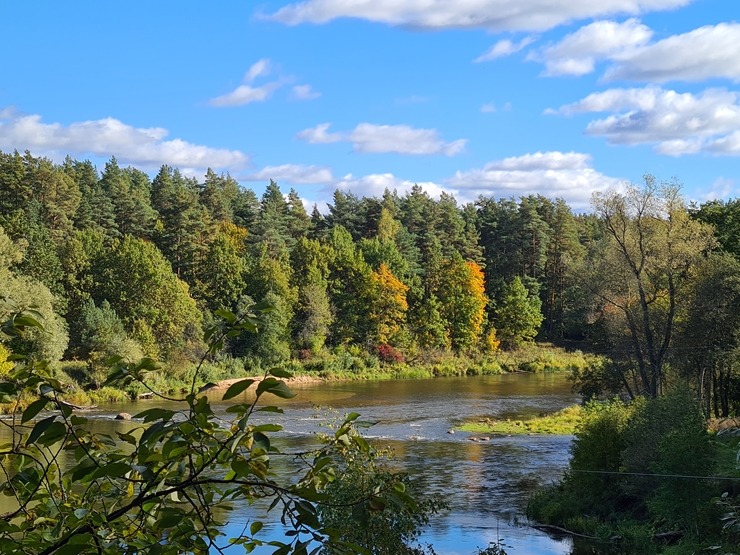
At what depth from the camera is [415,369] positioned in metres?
58.1

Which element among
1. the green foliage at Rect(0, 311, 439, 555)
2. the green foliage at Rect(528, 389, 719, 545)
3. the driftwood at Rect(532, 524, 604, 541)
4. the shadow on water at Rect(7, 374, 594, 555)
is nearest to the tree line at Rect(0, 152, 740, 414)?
the shadow on water at Rect(7, 374, 594, 555)

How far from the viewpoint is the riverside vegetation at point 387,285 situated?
30.8 m

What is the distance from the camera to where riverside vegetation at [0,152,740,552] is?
3075 cm

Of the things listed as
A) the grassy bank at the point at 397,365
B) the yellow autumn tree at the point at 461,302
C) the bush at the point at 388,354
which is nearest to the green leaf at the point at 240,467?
the grassy bank at the point at 397,365

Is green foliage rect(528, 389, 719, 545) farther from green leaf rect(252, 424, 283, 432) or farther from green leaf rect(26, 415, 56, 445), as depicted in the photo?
green leaf rect(26, 415, 56, 445)

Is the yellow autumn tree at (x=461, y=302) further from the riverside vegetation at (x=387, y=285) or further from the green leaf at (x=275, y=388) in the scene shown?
the green leaf at (x=275, y=388)

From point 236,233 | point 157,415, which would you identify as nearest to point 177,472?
point 157,415

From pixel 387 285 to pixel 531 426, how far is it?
27.8 metres

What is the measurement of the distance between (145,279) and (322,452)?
49328 mm

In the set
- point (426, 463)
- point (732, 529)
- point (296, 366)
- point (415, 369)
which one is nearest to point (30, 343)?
point (296, 366)

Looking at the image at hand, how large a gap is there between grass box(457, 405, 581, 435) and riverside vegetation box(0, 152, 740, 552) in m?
1.86

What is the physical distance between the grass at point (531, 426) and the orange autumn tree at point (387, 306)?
2430 cm

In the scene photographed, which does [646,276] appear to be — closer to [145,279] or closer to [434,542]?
[434,542]

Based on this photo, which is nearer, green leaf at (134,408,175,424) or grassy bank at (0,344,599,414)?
green leaf at (134,408,175,424)
